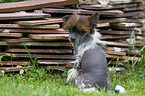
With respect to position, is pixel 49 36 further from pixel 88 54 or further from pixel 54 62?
pixel 88 54

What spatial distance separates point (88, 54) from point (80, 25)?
64 cm

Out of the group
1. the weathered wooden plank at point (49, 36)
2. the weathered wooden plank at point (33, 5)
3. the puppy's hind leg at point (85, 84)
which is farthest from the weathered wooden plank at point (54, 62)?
the weathered wooden plank at point (33, 5)

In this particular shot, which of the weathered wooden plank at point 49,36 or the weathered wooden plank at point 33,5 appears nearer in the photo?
the weathered wooden plank at point 49,36

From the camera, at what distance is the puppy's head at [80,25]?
4.36 meters

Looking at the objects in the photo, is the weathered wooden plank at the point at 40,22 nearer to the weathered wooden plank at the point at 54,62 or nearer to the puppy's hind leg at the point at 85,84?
the weathered wooden plank at the point at 54,62

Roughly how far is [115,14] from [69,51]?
1750mm

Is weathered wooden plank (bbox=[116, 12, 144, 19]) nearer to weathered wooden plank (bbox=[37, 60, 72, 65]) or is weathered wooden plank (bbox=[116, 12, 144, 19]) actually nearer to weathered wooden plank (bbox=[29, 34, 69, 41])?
weathered wooden plank (bbox=[29, 34, 69, 41])

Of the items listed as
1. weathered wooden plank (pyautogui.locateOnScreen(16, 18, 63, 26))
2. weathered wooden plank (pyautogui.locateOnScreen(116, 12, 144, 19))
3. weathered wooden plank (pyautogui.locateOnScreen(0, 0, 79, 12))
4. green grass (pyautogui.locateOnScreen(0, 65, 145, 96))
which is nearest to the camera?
green grass (pyautogui.locateOnScreen(0, 65, 145, 96))

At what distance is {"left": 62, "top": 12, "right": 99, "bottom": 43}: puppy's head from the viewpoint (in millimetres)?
4363

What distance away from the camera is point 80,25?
14.3ft

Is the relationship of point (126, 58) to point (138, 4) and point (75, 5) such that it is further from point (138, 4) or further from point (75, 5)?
point (75, 5)

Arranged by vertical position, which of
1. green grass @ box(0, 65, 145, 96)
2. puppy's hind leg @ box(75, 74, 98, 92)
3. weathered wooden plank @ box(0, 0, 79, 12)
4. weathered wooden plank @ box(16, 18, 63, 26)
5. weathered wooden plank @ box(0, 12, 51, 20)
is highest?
weathered wooden plank @ box(0, 0, 79, 12)

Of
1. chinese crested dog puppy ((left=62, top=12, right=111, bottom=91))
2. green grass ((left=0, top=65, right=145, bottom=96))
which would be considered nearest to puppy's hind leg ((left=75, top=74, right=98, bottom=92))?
chinese crested dog puppy ((left=62, top=12, right=111, bottom=91))

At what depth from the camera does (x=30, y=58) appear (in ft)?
17.8
